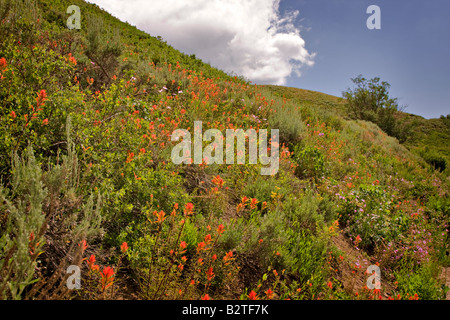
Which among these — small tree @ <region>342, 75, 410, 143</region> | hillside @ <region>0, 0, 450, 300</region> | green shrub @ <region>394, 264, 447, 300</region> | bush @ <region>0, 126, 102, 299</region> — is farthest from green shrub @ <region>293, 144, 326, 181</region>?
small tree @ <region>342, 75, 410, 143</region>

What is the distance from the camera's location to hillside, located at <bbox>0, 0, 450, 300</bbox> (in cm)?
179

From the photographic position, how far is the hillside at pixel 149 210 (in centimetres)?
179

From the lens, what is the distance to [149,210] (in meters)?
2.33

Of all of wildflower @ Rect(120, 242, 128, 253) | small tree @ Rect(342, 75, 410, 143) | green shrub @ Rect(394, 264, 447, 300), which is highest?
small tree @ Rect(342, 75, 410, 143)

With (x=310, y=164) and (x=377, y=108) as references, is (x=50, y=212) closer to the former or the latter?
(x=310, y=164)

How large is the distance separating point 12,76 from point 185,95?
3.86m

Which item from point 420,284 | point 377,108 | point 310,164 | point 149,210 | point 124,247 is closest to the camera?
point 124,247

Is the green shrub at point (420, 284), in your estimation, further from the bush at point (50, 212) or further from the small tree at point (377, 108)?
the small tree at point (377, 108)

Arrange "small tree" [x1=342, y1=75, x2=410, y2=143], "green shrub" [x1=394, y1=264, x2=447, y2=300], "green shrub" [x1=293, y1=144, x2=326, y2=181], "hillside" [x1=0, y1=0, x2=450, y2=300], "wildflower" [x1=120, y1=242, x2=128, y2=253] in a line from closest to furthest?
1. "wildflower" [x1=120, y1=242, x2=128, y2=253]
2. "hillside" [x1=0, y1=0, x2=450, y2=300]
3. "green shrub" [x1=394, y1=264, x2=447, y2=300]
4. "green shrub" [x1=293, y1=144, x2=326, y2=181]
5. "small tree" [x1=342, y1=75, x2=410, y2=143]

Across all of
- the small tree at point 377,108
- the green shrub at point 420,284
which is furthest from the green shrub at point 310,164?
the small tree at point 377,108

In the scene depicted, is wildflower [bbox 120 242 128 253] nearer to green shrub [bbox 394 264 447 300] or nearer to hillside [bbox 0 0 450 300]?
hillside [bbox 0 0 450 300]

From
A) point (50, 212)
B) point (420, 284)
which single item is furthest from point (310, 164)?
point (50, 212)
